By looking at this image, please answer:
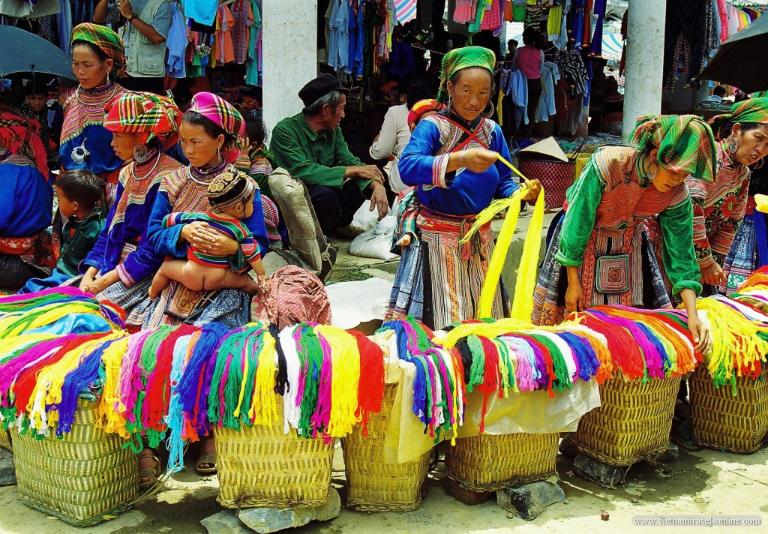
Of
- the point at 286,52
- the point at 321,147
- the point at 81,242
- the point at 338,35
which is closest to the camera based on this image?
the point at 81,242

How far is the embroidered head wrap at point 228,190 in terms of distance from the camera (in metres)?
3.22

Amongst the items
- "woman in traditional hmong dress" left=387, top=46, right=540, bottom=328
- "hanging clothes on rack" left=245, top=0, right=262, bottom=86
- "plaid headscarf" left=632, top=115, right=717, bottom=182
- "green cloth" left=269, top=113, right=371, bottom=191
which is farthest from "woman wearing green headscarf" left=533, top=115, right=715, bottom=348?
"hanging clothes on rack" left=245, top=0, right=262, bottom=86

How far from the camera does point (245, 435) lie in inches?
108

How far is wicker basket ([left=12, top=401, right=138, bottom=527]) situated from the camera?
2.80 meters

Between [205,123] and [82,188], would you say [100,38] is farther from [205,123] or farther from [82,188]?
[205,123]

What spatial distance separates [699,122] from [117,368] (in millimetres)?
2185

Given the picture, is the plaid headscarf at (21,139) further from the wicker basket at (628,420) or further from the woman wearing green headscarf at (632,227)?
the wicker basket at (628,420)

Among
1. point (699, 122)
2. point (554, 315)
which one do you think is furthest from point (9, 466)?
point (699, 122)

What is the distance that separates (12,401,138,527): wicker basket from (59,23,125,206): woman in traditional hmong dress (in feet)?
6.25

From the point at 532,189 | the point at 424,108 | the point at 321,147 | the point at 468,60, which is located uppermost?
the point at 468,60

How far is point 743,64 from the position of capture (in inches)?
196

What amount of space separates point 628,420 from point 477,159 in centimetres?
114

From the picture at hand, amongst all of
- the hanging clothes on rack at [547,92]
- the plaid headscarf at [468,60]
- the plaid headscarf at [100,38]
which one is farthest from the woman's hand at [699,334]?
the hanging clothes on rack at [547,92]

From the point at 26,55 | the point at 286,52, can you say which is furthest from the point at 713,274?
the point at 26,55
